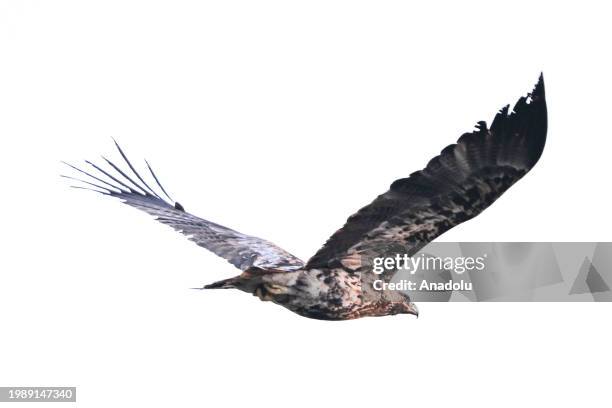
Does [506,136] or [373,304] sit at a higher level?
[506,136]

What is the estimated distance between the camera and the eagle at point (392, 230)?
33.4 feet

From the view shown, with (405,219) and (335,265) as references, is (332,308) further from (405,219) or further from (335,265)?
(405,219)

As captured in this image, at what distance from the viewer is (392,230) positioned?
11023 millimetres

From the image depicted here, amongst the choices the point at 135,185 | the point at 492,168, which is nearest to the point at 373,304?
the point at 492,168

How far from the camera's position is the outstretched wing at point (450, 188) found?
33.2 feet

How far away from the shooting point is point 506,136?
10.2 meters

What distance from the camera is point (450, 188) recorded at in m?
10.5

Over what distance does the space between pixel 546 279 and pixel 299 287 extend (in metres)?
2.54

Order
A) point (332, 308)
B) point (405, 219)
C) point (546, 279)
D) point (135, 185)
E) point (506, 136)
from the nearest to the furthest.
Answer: point (506, 136) → point (405, 219) → point (332, 308) → point (546, 279) → point (135, 185)

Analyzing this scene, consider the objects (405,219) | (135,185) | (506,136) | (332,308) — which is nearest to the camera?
(506,136)

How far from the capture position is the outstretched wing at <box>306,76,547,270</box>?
10125 mm

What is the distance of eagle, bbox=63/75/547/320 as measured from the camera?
10.2m

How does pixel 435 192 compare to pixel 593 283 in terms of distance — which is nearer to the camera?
pixel 435 192

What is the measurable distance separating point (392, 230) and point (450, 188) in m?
0.76
